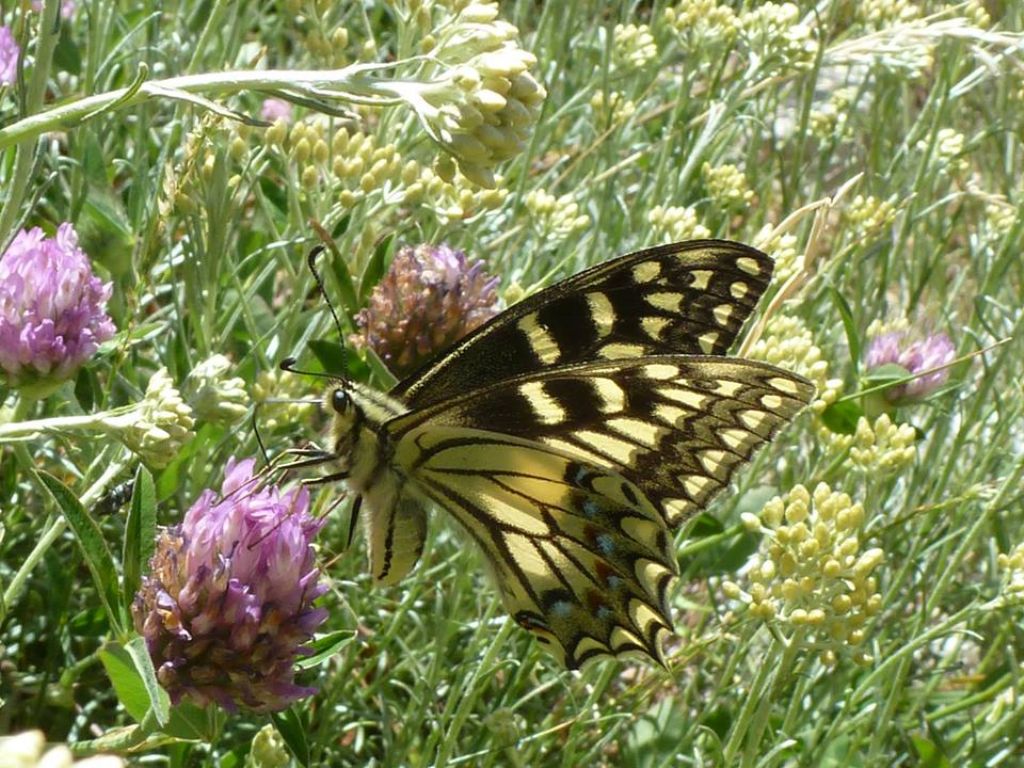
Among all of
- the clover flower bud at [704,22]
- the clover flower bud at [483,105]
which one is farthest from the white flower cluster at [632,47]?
the clover flower bud at [483,105]

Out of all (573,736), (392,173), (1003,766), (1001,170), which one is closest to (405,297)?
(392,173)

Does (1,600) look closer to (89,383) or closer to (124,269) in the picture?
(89,383)

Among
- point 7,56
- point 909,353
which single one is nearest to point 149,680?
point 7,56

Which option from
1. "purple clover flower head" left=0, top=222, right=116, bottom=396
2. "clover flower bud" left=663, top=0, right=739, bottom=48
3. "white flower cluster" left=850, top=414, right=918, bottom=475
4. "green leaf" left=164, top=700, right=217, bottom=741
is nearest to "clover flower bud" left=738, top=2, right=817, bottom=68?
"clover flower bud" left=663, top=0, right=739, bottom=48

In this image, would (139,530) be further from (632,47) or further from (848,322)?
(632,47)

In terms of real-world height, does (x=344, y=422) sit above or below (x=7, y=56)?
below

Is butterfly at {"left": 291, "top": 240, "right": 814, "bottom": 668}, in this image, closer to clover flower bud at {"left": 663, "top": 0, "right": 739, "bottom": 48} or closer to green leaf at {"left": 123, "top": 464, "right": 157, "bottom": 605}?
green leaf at {"left": 123, "top": 464, "right": 157, "bottom": 605}
